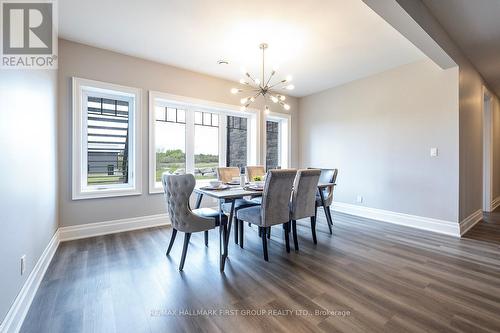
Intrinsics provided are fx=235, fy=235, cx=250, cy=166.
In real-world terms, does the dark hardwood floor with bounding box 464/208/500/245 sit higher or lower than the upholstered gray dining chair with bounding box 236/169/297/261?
lower

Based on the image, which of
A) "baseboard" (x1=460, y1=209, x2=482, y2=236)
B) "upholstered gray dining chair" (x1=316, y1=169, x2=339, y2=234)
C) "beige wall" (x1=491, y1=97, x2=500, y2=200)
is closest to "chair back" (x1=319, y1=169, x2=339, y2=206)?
"upholstered gray dining chair" (x1=316, y1=169, x2=339, y2=234)

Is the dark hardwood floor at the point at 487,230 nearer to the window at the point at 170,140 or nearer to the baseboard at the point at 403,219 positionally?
the baseboard at the point at 403,219

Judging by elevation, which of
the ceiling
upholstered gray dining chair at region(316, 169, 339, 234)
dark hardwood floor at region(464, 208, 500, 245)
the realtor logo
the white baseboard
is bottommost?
dark hardwood floor at region(464, 208, 500, 245)

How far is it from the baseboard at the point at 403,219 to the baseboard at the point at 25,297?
467cm

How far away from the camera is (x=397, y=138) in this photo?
13.2 feet

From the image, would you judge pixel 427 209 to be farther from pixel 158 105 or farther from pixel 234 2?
pixel 158 105

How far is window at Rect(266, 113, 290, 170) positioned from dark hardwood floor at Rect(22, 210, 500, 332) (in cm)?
279

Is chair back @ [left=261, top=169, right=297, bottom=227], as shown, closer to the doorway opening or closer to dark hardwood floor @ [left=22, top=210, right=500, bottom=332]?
dark hardwood floor @ [left=22, top=210, right=500, bottom=332]

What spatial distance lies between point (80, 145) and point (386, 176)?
4862 mm

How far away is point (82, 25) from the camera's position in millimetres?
2773

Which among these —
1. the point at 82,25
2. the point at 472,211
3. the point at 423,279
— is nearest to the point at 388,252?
the point at 423,279

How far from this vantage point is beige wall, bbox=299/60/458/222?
3.48m

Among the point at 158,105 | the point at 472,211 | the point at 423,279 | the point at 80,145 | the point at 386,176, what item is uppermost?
the point at 158,105

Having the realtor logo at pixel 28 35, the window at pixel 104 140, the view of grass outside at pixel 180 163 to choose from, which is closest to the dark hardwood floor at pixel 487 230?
the view of grass outside at pixel 180 163
